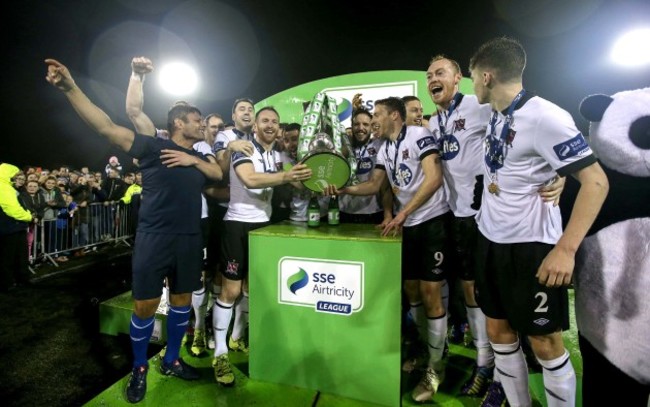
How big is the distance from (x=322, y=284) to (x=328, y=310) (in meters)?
0.19

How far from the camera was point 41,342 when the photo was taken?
3.51 metres

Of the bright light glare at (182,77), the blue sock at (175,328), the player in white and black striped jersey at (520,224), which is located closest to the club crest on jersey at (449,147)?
the player in white and black striped jersey at (520,224)

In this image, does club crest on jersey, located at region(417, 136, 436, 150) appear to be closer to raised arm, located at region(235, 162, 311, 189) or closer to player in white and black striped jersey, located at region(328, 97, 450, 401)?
player in white and black striped jersey, located at region(328, 97, 450, 401)

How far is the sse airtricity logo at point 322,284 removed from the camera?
91.7 inches

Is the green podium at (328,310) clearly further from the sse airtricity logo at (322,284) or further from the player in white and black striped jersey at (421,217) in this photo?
the player in white and black striped jersey at (421,217)

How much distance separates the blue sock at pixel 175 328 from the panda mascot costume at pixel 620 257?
8.64 ft

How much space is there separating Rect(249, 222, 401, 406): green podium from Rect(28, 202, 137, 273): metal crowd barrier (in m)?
6.28

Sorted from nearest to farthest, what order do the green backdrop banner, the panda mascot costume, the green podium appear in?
the panda mascot costume < the green podium < the green backdrop banner

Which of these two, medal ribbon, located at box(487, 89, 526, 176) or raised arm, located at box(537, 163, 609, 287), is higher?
medal ribbon, located at box(487, 89, 526, 176)

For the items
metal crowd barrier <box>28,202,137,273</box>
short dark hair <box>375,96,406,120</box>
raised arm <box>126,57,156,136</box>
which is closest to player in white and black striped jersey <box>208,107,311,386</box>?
raised arm <box>126,57,156,136</box>

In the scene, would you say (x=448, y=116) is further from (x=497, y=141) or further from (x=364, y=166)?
(x=364, y=166)

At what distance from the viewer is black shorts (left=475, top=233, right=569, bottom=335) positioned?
165 centimetres

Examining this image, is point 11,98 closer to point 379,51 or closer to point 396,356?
point 379,51

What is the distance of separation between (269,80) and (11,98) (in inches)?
425
